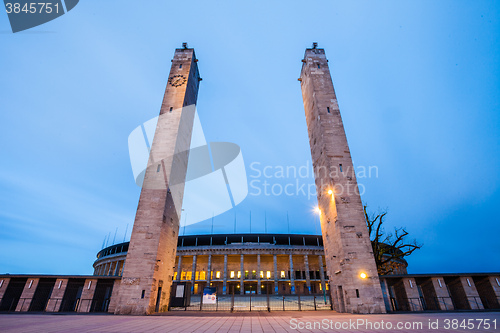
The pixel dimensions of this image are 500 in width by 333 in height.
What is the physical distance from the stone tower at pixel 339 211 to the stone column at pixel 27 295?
79.0ft

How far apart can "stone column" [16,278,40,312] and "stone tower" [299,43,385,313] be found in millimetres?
24072

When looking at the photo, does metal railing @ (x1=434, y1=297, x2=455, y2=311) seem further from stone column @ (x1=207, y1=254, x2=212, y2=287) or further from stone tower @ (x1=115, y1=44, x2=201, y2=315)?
stone column @ (x1=207, y1=254, x2=212, y2=287)

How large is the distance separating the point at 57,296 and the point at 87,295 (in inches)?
86.8

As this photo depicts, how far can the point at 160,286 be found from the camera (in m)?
20.2

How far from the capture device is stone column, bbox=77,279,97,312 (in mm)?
17922

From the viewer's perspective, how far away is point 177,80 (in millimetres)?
27844

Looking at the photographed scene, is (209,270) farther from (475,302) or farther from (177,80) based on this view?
(475,302)

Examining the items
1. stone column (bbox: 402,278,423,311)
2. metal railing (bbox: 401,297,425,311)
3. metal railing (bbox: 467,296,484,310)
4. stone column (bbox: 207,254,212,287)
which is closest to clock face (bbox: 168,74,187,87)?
stone column (bbox: 402,278,423,311)

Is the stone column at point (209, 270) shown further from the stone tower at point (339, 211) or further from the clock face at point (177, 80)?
the clock face at point (177, 80)

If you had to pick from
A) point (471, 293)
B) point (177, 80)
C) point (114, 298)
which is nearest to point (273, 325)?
point (114, 298)

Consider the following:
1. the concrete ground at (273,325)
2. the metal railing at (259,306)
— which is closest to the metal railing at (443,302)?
the concrete ground at (273,325)

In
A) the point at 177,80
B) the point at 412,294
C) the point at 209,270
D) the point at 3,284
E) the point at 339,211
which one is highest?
the point at 177,80

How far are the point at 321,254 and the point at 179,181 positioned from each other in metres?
48.7

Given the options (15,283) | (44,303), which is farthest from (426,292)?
(15,283)
